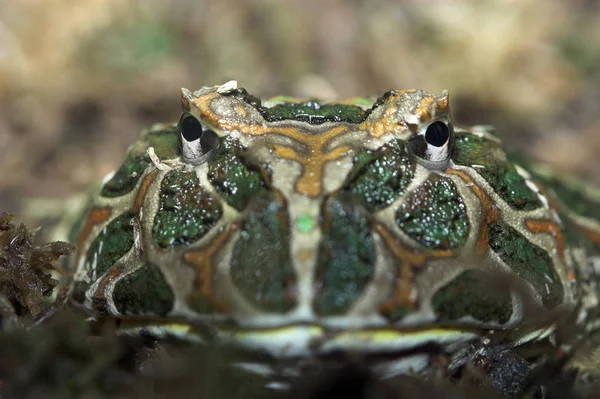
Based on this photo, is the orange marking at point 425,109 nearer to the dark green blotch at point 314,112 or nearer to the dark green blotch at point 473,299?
the dark green blotch at point 314,112

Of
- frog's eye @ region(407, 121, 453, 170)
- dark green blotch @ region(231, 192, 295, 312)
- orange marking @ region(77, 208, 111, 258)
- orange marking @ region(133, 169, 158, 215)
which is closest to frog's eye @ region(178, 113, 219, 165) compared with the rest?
orange marking @ region(133, 169, 158, 215)

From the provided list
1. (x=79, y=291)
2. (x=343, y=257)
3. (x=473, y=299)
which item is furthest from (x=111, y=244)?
(x=473, y=299)

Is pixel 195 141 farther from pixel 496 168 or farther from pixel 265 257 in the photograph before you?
pixel 496 168

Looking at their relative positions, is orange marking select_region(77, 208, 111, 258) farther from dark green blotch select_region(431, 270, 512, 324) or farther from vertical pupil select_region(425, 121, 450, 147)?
dark green blotch select_region(431, 270, 512, 324)

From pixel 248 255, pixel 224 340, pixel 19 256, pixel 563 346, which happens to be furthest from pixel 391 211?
pixel 19 256

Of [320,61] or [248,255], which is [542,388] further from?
[320,61]
